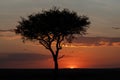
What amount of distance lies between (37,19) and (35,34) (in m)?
2.88

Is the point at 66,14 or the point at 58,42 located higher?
the point at 66,14

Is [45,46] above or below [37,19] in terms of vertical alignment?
below

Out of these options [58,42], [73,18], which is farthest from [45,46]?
[73,18]

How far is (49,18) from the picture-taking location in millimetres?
72500
